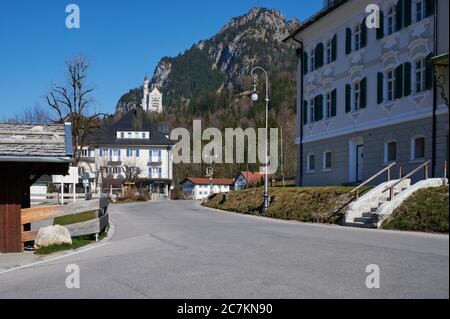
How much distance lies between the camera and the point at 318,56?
37844 millimetres

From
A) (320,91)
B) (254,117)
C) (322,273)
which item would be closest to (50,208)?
(322,273)

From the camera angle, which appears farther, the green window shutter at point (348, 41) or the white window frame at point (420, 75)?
the green window shutter at point (348, 41)

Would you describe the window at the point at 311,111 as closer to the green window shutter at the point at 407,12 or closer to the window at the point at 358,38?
the window at the point at 358,38

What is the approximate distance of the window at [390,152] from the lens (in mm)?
29050

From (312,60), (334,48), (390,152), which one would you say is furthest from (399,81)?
(312,60)

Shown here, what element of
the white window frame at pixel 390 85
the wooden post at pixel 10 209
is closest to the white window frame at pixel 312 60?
the white window frame at pixel 390 85

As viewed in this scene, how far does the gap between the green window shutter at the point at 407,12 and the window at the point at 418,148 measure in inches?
221

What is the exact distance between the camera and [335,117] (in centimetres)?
3547

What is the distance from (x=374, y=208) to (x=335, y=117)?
14.1 metres

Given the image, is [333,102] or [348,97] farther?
[333,102]

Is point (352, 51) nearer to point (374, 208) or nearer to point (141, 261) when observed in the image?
point (374, 208)

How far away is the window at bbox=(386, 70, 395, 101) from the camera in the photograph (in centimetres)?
2906

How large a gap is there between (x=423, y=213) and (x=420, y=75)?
421 inches

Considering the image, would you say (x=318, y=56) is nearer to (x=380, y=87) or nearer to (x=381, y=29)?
(x=381, y=29)
